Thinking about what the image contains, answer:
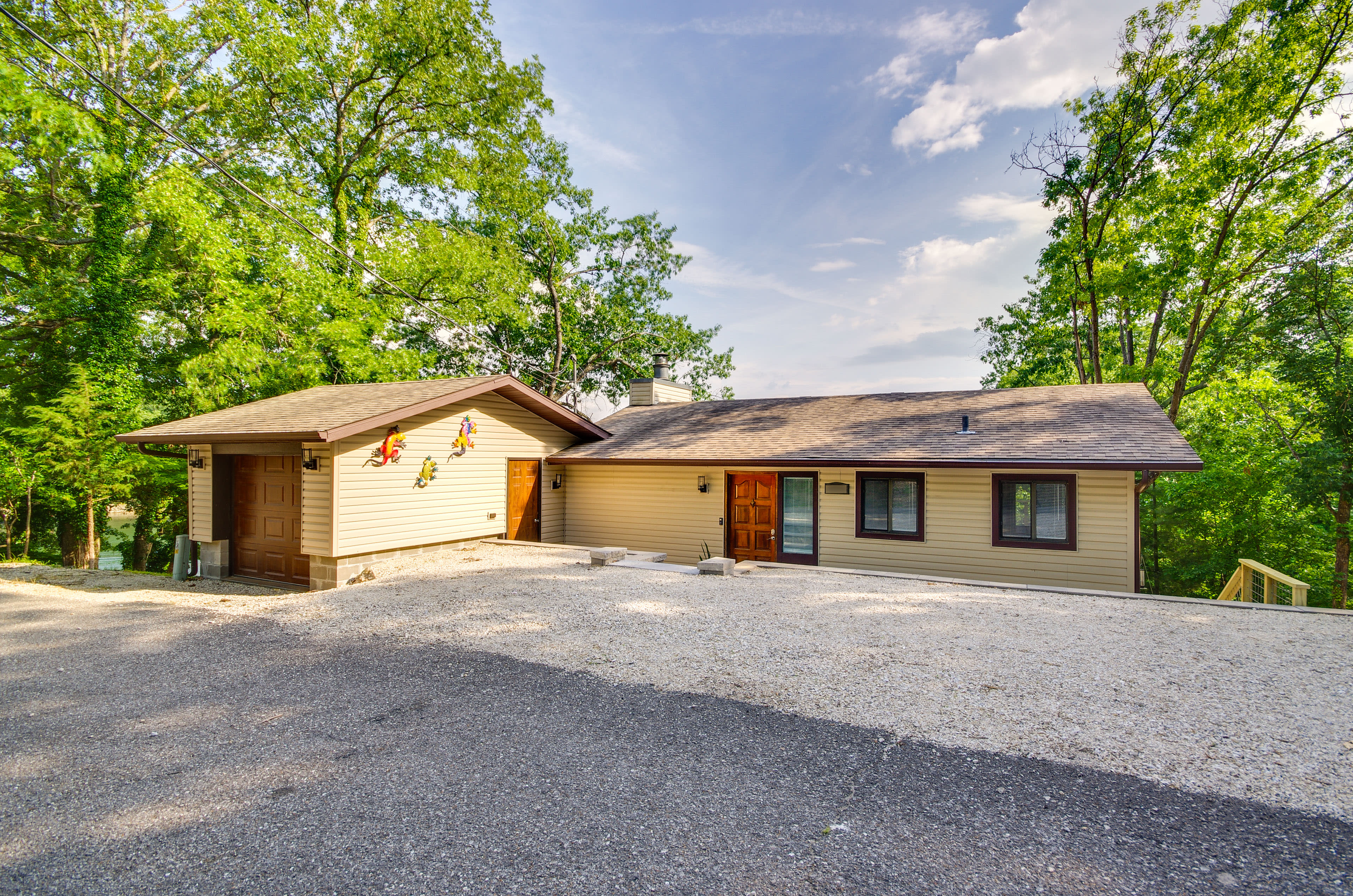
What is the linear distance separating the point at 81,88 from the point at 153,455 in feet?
30.9

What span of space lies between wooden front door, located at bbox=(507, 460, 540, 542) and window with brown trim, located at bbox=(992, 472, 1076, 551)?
8997 millimetres

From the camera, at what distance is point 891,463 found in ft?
31.0

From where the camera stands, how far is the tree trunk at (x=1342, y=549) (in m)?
13.8

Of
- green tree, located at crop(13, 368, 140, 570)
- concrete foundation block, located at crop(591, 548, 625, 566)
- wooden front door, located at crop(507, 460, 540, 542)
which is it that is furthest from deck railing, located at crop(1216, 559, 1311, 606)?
green tree, located at crop(13, 368, 140, 570)

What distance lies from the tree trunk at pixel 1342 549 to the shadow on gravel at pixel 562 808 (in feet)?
56.3

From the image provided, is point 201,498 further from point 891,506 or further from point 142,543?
point 891,506

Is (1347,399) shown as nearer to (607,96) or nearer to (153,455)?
(607,96)

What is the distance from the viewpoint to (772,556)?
10734mm

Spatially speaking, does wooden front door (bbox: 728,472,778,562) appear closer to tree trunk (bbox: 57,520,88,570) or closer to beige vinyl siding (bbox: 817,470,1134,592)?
beige vinyl siding (bbox: 817,470,1134,592)

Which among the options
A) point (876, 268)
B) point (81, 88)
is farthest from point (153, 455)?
point (876, 268)

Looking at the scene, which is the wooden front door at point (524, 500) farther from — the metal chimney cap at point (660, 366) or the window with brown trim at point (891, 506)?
the window with brown trim at point (891, 506)

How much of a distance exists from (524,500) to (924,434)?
8.30 m

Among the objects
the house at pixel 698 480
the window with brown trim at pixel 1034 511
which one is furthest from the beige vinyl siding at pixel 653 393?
the window with brown trim at pixel 1034 511

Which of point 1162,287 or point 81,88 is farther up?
point 81,88
